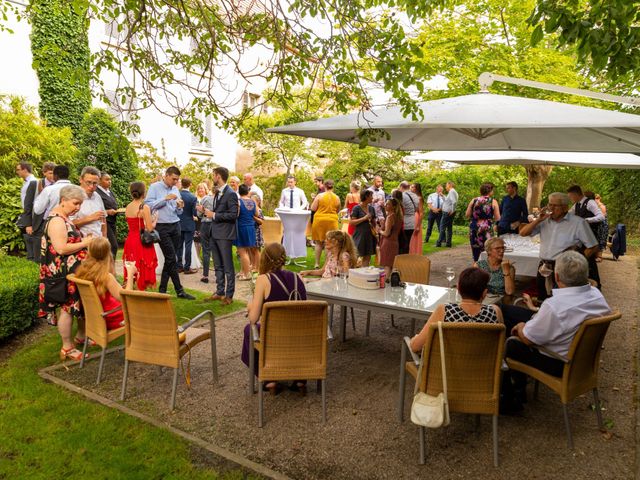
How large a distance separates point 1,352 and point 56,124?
37.0 feet

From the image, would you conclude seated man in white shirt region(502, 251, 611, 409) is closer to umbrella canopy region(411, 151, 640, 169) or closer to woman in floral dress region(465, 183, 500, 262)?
umbrella canopy region(411, 151, 640, 169)

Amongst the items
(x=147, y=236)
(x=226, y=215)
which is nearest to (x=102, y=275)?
(x=147, y=236)

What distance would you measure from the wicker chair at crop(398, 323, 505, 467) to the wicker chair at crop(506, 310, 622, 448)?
53 cm

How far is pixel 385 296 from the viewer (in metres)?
4.36

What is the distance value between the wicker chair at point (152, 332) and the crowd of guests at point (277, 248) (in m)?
0.59

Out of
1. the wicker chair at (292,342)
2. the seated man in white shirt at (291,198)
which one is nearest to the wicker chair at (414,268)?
the wicker chair at (292,342)

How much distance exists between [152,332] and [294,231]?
21.6ft

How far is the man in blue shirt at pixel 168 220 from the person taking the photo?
6793 millimetres

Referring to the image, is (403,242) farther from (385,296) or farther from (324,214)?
(385,296)

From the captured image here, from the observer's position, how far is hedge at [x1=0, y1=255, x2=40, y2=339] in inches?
196

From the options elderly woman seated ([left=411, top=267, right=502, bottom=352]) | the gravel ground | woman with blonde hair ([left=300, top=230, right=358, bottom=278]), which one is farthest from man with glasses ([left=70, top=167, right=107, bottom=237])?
elderly woman seated ([left=411, top=267, right=502, bottom=352])

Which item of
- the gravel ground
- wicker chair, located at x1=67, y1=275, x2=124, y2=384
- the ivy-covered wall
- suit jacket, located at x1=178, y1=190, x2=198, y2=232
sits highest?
the ivy-covered wall

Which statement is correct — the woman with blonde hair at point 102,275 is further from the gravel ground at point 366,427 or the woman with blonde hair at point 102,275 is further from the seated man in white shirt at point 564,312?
the seated man in white shirt at point 564,312

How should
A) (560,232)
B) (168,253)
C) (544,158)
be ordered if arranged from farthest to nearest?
(544,158), (168,253), (560,232)
